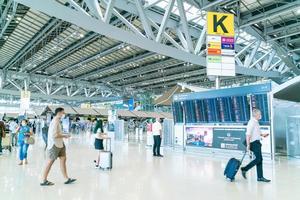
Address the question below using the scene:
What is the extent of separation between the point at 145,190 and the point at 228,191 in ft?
4.96

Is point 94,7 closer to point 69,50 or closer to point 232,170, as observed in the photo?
point 232,170

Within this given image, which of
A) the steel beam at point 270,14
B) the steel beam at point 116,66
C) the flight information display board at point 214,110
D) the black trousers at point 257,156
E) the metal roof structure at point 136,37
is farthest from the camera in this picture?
the steel beam at point 116,66

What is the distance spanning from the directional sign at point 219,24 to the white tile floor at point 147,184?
4.05m

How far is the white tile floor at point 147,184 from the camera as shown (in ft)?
15.3

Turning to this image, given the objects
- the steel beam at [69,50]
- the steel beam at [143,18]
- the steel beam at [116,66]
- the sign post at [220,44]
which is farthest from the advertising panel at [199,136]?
the steel beam at [116,66]

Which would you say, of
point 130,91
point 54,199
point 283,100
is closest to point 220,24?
point 283,100

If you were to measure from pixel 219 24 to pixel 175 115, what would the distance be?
5.45 metres

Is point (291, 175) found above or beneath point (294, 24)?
beneath

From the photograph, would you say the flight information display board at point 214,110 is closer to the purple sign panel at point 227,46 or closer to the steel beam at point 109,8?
the purple sign panel at point 227,46

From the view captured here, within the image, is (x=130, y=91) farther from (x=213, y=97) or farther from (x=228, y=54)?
(x=228, y=54)

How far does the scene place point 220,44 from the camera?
8469mm

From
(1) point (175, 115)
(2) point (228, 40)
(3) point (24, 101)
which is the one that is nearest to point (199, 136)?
(1) point (175, 115)

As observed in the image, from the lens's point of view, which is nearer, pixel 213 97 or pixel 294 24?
pixel 213 97

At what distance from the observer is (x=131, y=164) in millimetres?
8211
